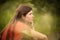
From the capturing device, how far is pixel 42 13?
12.9ft

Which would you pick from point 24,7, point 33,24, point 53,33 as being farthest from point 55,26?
point 24,7

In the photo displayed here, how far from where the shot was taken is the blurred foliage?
152 inches

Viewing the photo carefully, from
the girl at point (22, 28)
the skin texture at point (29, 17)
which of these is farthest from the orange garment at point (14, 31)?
the skin texture at point (29, 17)

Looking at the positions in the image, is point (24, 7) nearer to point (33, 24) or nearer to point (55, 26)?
point (33, 24)

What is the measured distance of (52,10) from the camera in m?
4.00

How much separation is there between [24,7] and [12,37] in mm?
546

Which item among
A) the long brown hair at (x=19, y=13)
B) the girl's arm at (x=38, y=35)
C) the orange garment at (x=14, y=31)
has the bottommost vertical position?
the orange garment at (x=14, y=31)

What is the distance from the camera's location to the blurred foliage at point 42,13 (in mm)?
3869

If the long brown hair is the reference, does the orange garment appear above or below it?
below

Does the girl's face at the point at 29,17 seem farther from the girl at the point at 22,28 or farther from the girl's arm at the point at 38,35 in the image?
the girl's arm at the point at 38,35

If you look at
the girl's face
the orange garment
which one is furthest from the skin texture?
the orange garment

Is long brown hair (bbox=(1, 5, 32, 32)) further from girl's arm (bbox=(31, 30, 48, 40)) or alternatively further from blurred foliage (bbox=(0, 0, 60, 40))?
girl's arm (bbox=(31, 30, 48, 40))

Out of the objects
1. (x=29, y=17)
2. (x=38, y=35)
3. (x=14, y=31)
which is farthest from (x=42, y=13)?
→ (x=14, y=31)

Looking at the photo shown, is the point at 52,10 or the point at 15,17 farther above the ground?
the point at 52,10
